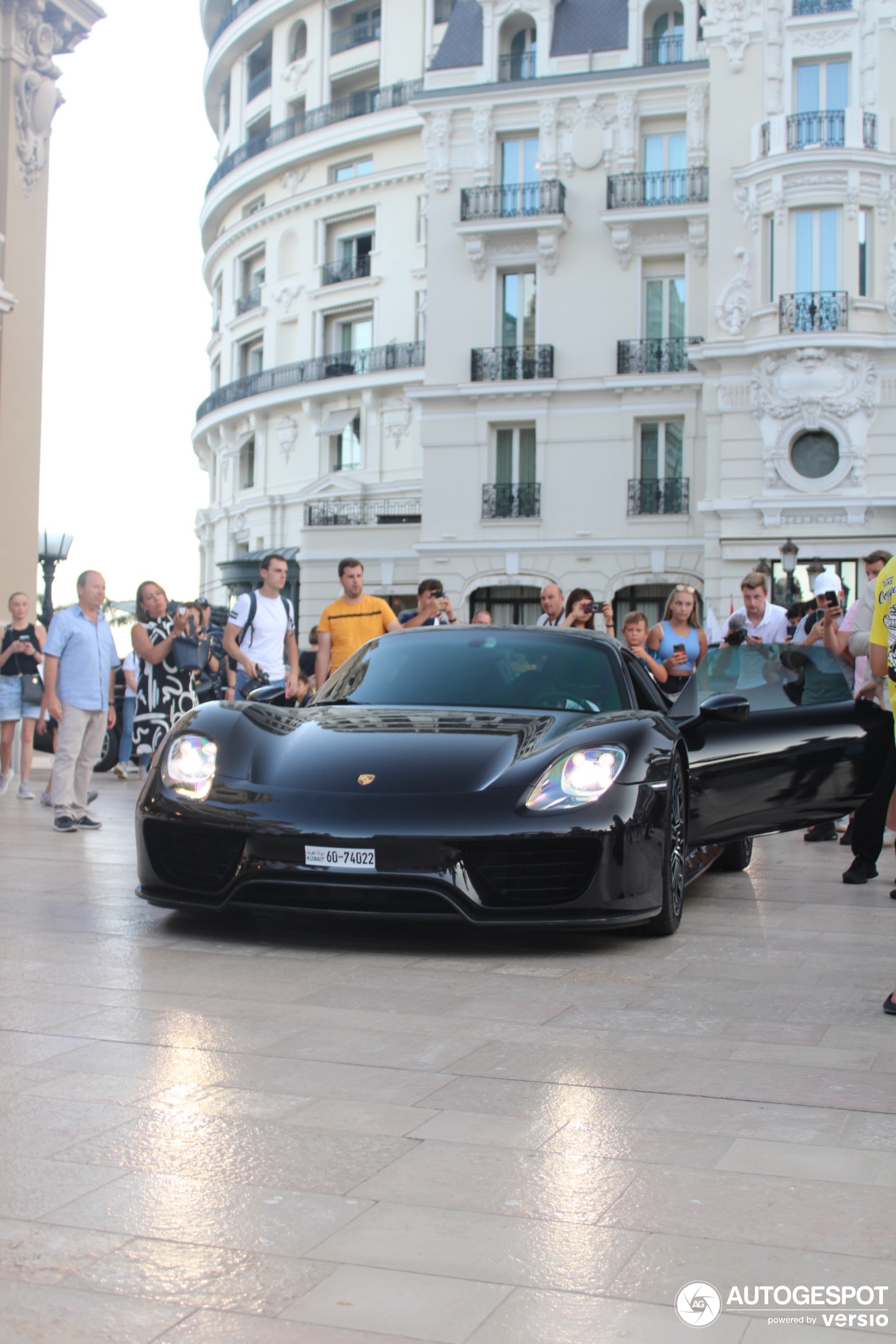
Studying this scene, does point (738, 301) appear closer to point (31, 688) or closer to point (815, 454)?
point (815, 454)

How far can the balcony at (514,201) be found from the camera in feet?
109

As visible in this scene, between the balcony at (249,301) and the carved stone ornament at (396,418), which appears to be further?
the balcony at (249,301)

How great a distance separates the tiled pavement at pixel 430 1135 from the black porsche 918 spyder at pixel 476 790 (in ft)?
0.89

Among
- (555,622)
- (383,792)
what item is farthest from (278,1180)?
(555,622)

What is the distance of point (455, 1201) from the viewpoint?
2.84 m

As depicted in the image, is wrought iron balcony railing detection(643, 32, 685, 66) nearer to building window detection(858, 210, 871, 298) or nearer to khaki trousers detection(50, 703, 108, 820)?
building window detection(858, 210, 871, 298)

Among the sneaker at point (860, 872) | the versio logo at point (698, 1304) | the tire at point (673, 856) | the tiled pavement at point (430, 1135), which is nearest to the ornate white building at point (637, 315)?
the sneaker at point (860, 872)

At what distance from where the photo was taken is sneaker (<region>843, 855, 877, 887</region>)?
7961mm

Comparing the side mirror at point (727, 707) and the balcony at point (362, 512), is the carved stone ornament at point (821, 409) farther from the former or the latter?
the side mirror at point (727, 707)

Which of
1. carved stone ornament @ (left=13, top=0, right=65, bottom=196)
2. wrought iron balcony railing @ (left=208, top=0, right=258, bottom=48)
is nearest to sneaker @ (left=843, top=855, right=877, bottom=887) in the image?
carved stone ornament @ (left=13, top=0, right=65, bottom=196)

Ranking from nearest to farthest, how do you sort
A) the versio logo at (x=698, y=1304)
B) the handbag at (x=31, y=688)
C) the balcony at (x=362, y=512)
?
the versio logo at (x=698, y=1304)
the handbag at (x=31, y=688)
the balcony at (x=362, y=512)

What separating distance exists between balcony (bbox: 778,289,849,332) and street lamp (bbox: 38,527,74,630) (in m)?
15.0

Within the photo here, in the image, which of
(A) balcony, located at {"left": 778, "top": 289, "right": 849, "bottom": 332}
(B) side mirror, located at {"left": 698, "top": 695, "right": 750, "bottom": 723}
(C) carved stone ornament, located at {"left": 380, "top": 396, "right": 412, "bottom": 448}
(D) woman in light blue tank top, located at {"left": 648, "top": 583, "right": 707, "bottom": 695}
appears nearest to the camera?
(B) side mirror, located at {"left": 698, "top": 695, "right": 750, "bottom": 723}

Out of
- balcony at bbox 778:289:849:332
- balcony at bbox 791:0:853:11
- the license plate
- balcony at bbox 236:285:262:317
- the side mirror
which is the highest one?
balcony at bbox 791:0:853:11
